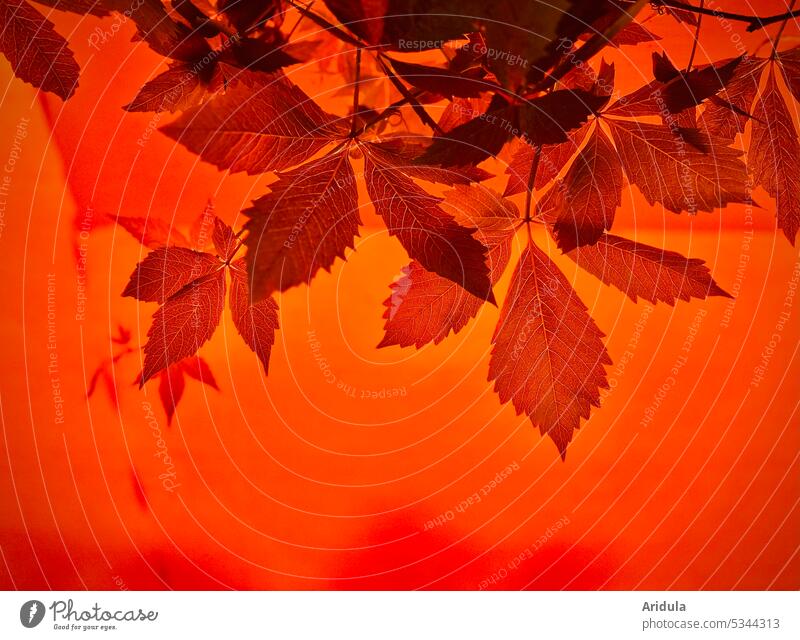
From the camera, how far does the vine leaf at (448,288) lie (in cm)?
35

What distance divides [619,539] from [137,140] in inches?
14.3

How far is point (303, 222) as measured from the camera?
306mm

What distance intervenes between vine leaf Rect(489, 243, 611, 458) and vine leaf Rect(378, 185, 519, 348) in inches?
0.6

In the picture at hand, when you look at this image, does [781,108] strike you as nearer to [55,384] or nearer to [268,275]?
[268,275]

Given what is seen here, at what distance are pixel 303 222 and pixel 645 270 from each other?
195 millimetres

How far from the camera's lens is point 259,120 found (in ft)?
1.03

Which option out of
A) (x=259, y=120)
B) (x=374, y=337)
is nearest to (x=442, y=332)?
(x=374, y=337)
